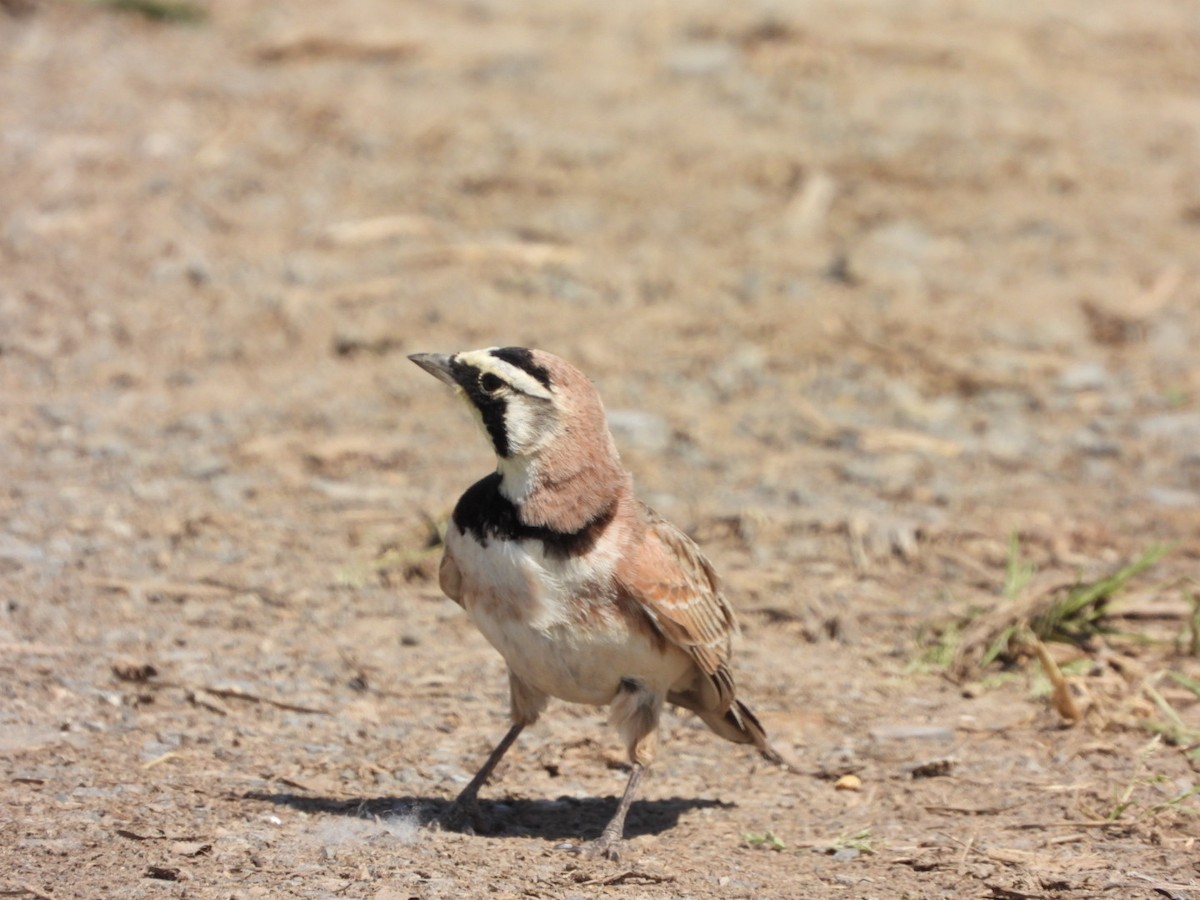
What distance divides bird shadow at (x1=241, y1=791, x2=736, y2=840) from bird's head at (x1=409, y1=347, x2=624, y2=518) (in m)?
1.30

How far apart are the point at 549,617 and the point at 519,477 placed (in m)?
0.49

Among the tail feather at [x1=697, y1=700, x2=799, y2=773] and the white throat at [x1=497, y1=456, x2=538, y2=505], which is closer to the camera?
the white throat at [x1=497, y1=456, x2=538, y2=505]

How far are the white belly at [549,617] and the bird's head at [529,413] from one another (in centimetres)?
24

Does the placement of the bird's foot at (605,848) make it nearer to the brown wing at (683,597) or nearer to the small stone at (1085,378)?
the brown wing at (683,597)

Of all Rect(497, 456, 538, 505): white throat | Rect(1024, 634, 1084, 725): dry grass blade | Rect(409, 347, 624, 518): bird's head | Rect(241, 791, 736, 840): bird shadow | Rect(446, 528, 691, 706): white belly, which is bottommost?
Rect(241, 791, 736, 840): bird shadow

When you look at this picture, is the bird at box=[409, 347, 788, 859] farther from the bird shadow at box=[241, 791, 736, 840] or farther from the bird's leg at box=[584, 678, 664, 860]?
the bird shadow at box=[241, 791, 736, 840]

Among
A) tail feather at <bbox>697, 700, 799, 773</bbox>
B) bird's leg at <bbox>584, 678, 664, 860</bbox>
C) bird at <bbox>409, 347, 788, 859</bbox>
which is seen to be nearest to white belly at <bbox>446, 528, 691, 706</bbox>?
bird at <bbox>409, 347, 788, 859</bbox>

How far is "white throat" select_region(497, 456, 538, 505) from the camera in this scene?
17.1 ft

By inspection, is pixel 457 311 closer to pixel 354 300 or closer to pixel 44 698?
pixel 354 300

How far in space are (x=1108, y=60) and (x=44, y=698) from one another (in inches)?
481

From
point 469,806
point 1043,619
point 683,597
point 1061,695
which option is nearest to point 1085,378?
point 1043,619

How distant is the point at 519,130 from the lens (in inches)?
516

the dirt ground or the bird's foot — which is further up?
the dirt ground

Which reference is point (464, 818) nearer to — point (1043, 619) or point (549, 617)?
point (549, 617)
